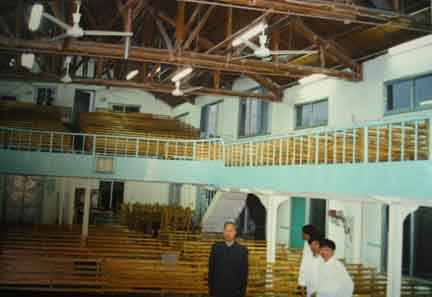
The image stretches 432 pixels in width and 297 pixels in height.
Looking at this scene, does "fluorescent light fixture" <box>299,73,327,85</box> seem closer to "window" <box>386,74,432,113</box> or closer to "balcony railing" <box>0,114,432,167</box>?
"window" <box>386,74,432,113</box>

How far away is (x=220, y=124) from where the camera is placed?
27.0 metres

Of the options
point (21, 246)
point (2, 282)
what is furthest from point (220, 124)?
point (2, 282)

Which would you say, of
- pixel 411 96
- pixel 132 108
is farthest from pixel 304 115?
pixel 132 108

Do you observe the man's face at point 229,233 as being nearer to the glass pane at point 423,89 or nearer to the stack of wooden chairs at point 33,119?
the glass pane at point 423,89

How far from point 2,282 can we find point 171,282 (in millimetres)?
3979

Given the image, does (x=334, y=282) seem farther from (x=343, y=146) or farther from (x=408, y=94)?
(x=408, y=94)

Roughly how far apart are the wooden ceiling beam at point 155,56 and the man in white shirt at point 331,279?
1034 centimetres

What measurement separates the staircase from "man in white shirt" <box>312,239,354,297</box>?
1411 centimetres

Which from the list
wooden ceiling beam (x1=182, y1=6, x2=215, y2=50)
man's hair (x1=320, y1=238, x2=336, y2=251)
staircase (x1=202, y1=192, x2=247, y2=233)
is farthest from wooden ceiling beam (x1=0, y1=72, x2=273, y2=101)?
man's hair (x1=320, y1=238, x2=336, y2=251)

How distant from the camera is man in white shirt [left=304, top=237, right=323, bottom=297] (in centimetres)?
669

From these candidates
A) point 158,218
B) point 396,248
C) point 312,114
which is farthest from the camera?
point 158,218

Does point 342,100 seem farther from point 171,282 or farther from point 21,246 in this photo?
point 21,246

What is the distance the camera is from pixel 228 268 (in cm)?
566

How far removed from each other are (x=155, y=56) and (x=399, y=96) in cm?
723
